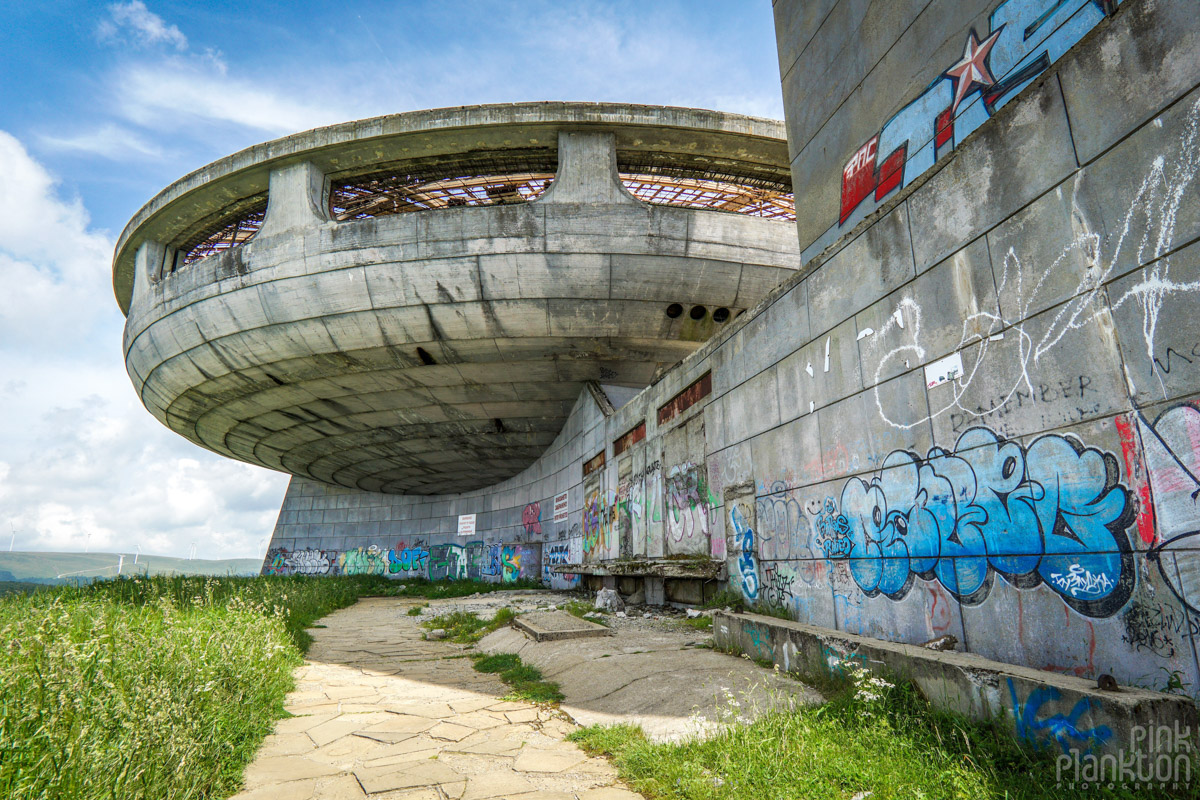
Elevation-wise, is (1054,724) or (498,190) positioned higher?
(498,190)

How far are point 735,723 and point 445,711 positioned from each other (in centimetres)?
257

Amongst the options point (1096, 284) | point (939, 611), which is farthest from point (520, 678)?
point (1096, 284)

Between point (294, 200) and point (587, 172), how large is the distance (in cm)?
776

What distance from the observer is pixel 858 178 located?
8.13m

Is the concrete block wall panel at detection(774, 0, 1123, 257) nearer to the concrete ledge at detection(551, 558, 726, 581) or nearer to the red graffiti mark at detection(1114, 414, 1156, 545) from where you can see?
the red graffiti mark at detection(1114, 414, 1156, 545)

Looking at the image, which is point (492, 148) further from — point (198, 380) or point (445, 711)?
point (445, 711)

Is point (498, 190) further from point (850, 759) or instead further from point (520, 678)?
point (850, 759)

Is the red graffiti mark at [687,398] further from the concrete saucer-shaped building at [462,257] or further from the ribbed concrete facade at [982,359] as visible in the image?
the concrete saucer-shaped building at [462,257]

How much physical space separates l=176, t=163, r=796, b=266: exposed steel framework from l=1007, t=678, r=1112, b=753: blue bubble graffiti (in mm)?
15004

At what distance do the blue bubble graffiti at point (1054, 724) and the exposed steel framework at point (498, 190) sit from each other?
591 inches

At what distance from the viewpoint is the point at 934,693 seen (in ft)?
13.3

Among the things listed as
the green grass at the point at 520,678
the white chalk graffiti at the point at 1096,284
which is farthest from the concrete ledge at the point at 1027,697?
the green grass at the point at 520,678

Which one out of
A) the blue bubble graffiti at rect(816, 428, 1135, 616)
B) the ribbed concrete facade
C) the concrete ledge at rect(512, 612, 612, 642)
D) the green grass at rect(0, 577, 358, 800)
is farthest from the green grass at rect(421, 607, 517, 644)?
the blue bubble graffiti at rect(816, 428, 1135, 616)

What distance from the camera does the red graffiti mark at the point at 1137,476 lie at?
350cm
